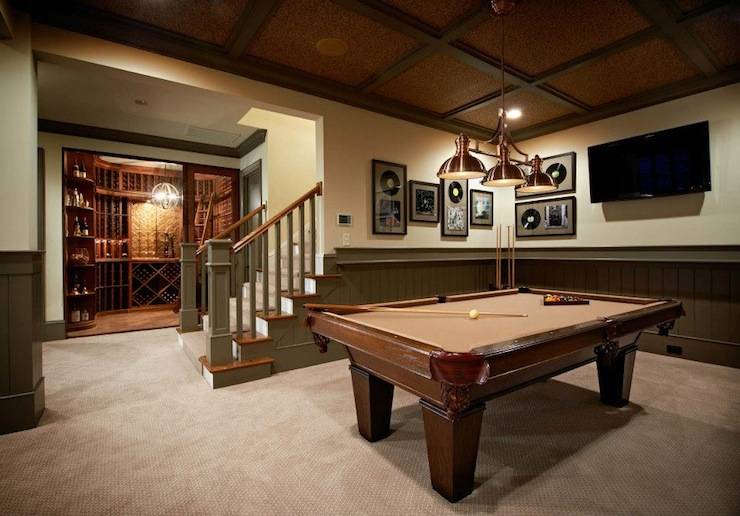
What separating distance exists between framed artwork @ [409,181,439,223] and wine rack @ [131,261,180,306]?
17.4 feet

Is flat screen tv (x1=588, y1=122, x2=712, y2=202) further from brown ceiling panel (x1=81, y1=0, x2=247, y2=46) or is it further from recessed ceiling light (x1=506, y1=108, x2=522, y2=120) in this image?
brown ceiling panel (x1=81, y1=0, x2=247, y2=46)

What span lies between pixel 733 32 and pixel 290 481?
429 centimetres

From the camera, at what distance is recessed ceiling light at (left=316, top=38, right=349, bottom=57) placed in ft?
9.48

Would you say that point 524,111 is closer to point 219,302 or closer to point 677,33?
point 677,33

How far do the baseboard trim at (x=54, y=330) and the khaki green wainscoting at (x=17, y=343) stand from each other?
2.80 meters

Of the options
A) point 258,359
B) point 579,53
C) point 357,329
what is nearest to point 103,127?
point 258,359

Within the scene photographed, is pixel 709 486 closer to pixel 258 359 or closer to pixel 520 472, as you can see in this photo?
pixel 520 472

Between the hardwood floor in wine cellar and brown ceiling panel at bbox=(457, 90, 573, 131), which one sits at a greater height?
brown ceiling panel at bbox=(457, 90, 573, 131)

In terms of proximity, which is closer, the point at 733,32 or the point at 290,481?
the point at 290,481

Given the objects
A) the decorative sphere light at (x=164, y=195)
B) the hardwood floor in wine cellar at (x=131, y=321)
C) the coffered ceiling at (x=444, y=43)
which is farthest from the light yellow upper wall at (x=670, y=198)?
the decorative sphere light at (x=164, y=195)

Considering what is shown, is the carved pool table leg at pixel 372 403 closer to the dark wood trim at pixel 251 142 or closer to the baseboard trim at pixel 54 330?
the dark wood trim at pixel 251 142

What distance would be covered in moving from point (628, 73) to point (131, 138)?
19.9 feet

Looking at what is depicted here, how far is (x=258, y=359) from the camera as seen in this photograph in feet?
10.7

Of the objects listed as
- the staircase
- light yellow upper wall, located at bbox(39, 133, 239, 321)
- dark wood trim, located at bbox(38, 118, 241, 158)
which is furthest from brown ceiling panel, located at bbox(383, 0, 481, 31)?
light yellow upper wall, located at bbox(39, 133, 239, 321)
